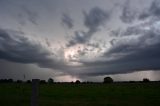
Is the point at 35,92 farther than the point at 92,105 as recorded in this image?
No

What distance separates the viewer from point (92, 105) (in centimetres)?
2652

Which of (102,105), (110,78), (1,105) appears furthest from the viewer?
(110,78)

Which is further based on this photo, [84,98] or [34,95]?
[84,98]

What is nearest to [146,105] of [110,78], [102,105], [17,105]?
[102,105]

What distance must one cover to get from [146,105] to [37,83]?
23.8 meters

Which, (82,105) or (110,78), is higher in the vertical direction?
(110,78)

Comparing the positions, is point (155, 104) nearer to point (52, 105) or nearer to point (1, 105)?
point (52, 105)

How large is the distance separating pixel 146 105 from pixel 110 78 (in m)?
147

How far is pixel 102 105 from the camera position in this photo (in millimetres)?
26844

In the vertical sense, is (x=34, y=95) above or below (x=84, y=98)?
below

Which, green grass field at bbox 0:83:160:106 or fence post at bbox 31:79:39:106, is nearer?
fence post at bbox 31:79:39:106

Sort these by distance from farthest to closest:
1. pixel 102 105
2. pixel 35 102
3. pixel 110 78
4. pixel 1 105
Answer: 1. pixel 110 78
2. pixel 102 105
3. pixel 1 105
4. pixel 35 102

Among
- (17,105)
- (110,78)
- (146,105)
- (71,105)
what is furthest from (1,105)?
(110,78)

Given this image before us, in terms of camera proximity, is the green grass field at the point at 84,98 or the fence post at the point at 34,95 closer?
the fence post at the point at 34,95
